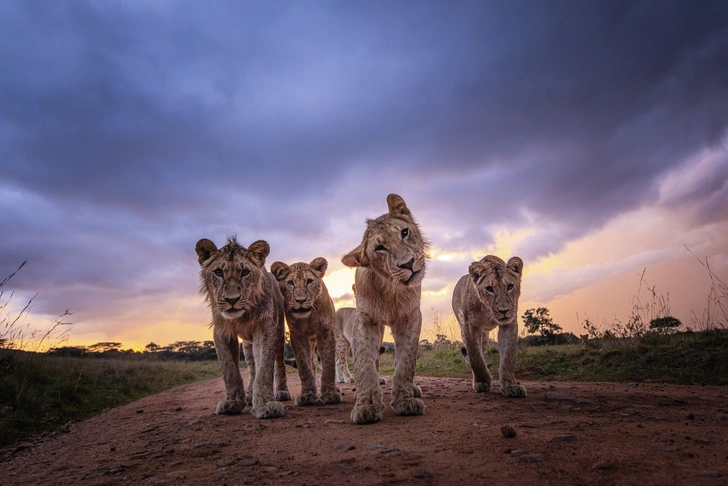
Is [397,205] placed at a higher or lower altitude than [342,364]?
higher

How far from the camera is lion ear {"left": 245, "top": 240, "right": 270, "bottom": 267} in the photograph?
6.05 metres

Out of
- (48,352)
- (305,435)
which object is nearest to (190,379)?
(48,352)

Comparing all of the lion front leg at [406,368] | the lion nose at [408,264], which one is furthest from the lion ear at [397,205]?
the lion front leg at [406,368]

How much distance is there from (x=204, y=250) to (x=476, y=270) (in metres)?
4.00

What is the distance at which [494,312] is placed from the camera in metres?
6.24

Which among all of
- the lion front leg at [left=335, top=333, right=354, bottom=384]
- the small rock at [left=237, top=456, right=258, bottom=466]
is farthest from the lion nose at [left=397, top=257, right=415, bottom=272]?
the lion front leg at [left=335, top=333, right=354, bottom=384]

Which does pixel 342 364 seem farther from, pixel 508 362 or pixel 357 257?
pixel 357 257

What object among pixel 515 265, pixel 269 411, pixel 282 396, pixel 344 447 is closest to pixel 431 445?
pixel 344 447

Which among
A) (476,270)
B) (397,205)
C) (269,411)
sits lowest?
(269,411)

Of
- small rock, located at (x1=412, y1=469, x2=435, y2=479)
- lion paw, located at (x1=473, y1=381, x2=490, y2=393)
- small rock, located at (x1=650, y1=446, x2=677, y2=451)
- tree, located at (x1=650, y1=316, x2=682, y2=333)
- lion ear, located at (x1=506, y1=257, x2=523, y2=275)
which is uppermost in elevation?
lion ear, located at (x1=506, y1=257, x2=523, y2=275)

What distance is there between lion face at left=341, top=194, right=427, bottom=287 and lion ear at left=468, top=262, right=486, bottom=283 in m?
1.51

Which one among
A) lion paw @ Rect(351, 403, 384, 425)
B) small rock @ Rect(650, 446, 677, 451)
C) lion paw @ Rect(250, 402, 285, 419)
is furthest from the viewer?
lion paw @ Rect(250, 402, 285, 419)

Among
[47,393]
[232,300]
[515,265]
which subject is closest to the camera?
[232,300]

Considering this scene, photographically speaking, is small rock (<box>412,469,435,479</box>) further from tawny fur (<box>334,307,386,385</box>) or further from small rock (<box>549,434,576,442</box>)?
tawny fur (<box>334,307,386,385</box>)
